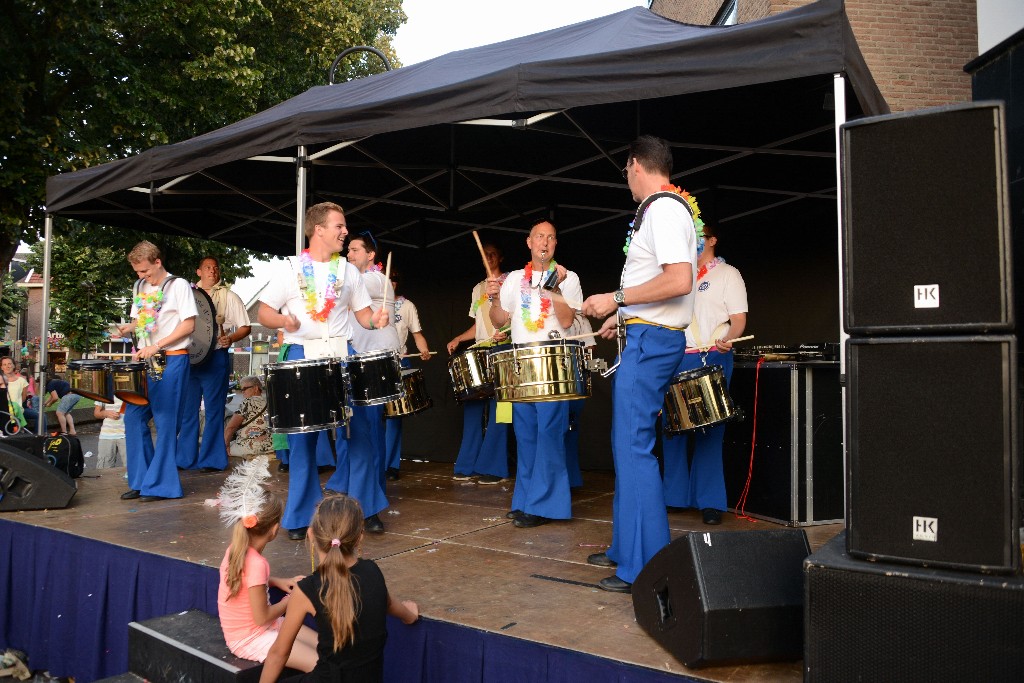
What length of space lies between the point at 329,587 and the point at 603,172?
16.5 ft

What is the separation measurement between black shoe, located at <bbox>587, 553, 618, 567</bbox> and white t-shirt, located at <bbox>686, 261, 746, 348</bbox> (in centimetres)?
159

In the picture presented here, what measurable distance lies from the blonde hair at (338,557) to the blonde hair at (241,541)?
0.45 meters

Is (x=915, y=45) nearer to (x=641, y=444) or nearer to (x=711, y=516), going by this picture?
(x=711, y=516)

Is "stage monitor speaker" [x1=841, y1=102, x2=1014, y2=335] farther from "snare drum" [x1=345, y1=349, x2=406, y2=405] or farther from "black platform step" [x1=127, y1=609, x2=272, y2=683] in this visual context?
"snare drum" [x1=345, y1=349, x2=406, y2=405]

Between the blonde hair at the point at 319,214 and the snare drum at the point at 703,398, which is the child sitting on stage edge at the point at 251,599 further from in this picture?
the snare drum at the point at 703,398

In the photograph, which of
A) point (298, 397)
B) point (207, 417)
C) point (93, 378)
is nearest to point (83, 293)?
point (207, 417)

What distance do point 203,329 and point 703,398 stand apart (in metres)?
4.33

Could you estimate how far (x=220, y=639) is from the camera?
10.8 ft

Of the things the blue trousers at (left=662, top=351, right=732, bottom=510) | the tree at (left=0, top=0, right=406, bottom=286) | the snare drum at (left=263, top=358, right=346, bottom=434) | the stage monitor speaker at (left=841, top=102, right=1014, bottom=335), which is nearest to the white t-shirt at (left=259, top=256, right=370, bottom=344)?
the snare drum at (left=263, top=358, right=346, bottom=434)

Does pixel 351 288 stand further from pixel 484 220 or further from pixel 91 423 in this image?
pixel 91 423

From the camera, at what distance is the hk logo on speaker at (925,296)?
7.87 ft

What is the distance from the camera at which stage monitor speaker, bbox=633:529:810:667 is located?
258cm

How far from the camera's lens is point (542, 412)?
499 cm

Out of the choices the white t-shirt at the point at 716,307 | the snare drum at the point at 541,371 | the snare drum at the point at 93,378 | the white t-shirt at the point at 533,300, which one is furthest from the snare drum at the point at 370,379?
the snare drum at the point at 93,378
